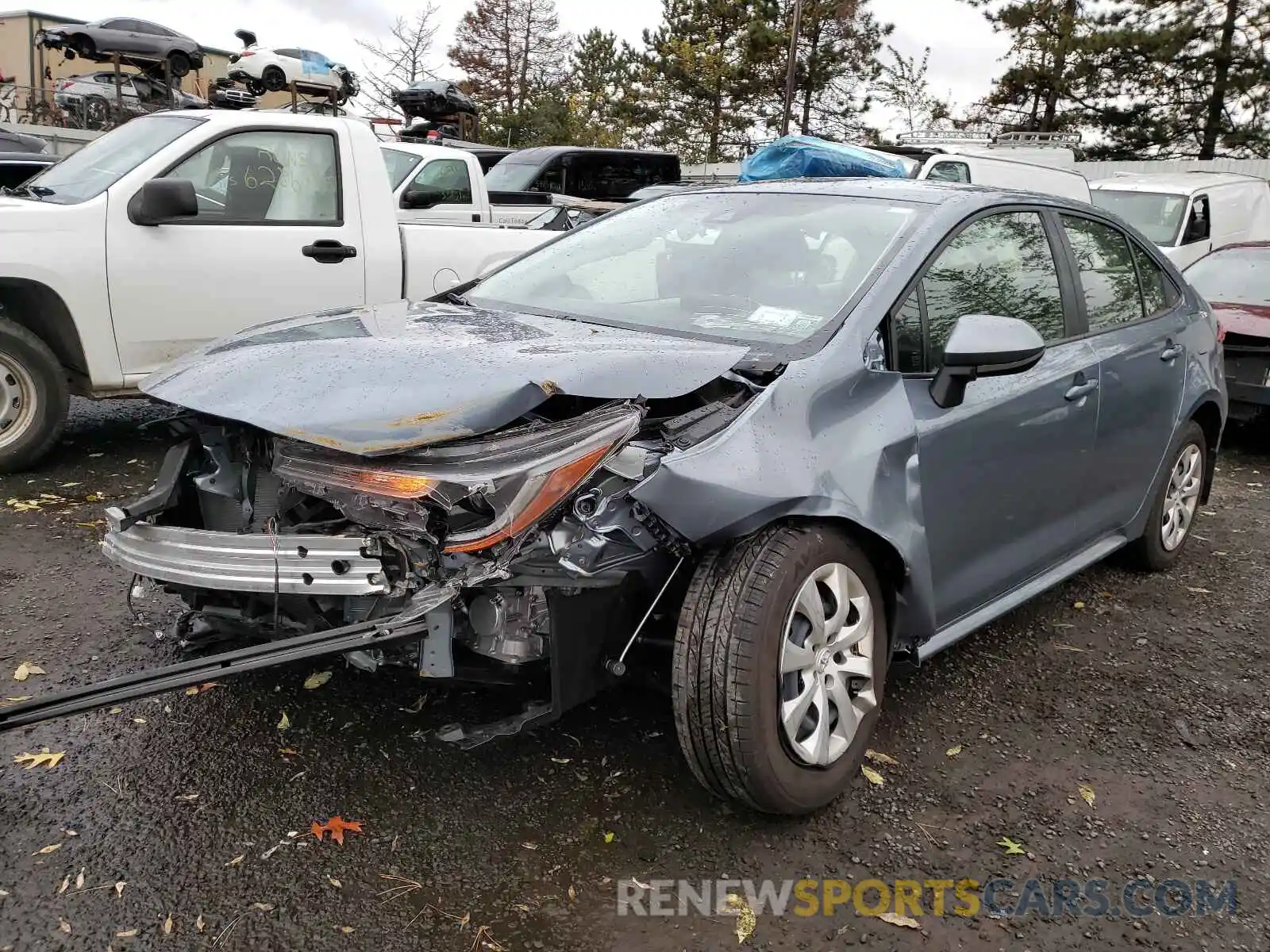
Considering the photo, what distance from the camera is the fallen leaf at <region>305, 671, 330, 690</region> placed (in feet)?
11.0

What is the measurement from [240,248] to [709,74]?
32078 mm

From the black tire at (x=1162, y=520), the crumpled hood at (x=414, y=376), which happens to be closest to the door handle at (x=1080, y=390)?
the black tire at (x=1162, y=520)

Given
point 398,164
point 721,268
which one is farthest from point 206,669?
point 398,164

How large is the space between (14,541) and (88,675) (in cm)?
151

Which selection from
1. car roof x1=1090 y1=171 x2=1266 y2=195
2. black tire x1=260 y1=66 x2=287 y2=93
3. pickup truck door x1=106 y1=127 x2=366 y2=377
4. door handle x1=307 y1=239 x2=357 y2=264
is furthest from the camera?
black tire x1=260 y1=66 x2=287 y2=93

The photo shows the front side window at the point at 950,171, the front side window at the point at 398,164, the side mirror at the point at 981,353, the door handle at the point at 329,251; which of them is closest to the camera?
the side mirror at the point at 981,353

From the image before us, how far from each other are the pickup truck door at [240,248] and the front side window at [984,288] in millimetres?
3911

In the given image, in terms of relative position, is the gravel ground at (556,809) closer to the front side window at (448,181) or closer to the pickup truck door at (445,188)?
the pickup truck door at (445,188)

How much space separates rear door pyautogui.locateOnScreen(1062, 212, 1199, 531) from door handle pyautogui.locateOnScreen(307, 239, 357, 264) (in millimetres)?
3983

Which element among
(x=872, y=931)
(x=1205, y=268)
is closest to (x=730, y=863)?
(x=872, y=931)

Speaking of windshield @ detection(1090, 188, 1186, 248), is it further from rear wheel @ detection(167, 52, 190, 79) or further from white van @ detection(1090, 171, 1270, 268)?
rear wheel @ detection(167, 52, 190, 79)

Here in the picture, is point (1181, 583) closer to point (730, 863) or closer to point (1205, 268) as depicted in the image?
point (730, 863)

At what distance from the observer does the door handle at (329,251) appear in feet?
19.4

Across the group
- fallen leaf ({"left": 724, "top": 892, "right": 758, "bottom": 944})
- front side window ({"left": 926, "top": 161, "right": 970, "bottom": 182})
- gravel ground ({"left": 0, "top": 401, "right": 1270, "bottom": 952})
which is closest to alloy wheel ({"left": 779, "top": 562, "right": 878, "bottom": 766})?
gravel ground ({"left": 0, "top": 401, "right": 1270, "bottom": 952})
